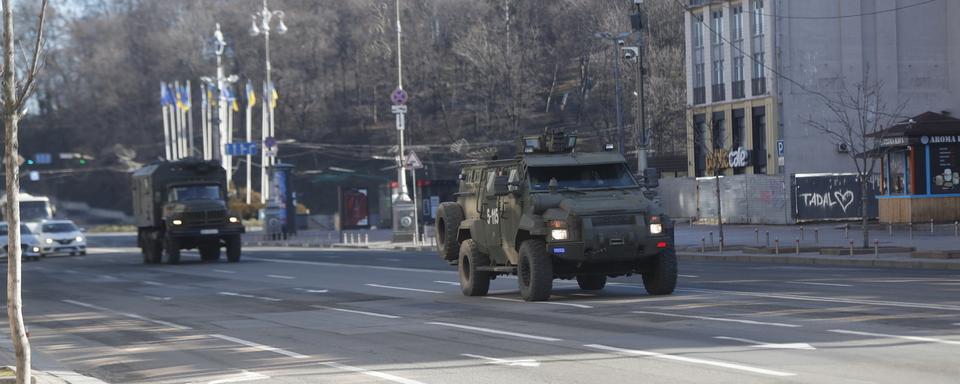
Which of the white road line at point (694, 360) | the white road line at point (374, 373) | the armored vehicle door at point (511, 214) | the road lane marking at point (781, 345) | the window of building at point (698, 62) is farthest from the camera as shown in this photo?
the window of building at point (698, 62)

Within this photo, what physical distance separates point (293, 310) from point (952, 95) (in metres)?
51.4

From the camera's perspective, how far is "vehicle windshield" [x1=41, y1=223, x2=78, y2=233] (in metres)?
55.7

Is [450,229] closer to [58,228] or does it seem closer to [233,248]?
[233,248]

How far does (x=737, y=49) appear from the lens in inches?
2655

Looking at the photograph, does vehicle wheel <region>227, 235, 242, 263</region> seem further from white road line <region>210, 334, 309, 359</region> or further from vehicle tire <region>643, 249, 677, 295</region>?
white road line <region>210, 334, 309, 359</region>

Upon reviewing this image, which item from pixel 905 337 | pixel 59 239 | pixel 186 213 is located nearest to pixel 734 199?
pixel 186 213

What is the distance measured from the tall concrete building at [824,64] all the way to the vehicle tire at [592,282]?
132 ft

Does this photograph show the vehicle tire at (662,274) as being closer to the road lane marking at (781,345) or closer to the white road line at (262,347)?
the road lane marking at (781,345)

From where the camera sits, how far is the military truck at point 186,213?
42406 mm

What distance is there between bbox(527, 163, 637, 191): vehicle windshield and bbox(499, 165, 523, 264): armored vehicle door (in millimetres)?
282

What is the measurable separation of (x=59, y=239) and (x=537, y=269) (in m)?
39.0

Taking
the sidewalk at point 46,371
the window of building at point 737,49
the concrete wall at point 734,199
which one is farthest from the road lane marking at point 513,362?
the window of building at point 737,49

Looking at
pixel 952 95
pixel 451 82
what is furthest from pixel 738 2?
pixel 451 82

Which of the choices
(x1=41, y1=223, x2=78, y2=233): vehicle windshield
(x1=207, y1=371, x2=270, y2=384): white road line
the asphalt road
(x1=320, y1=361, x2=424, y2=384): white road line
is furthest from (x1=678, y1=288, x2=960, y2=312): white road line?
(x1=41, y1=223, x2=78, y2=233): vehicle windshield
